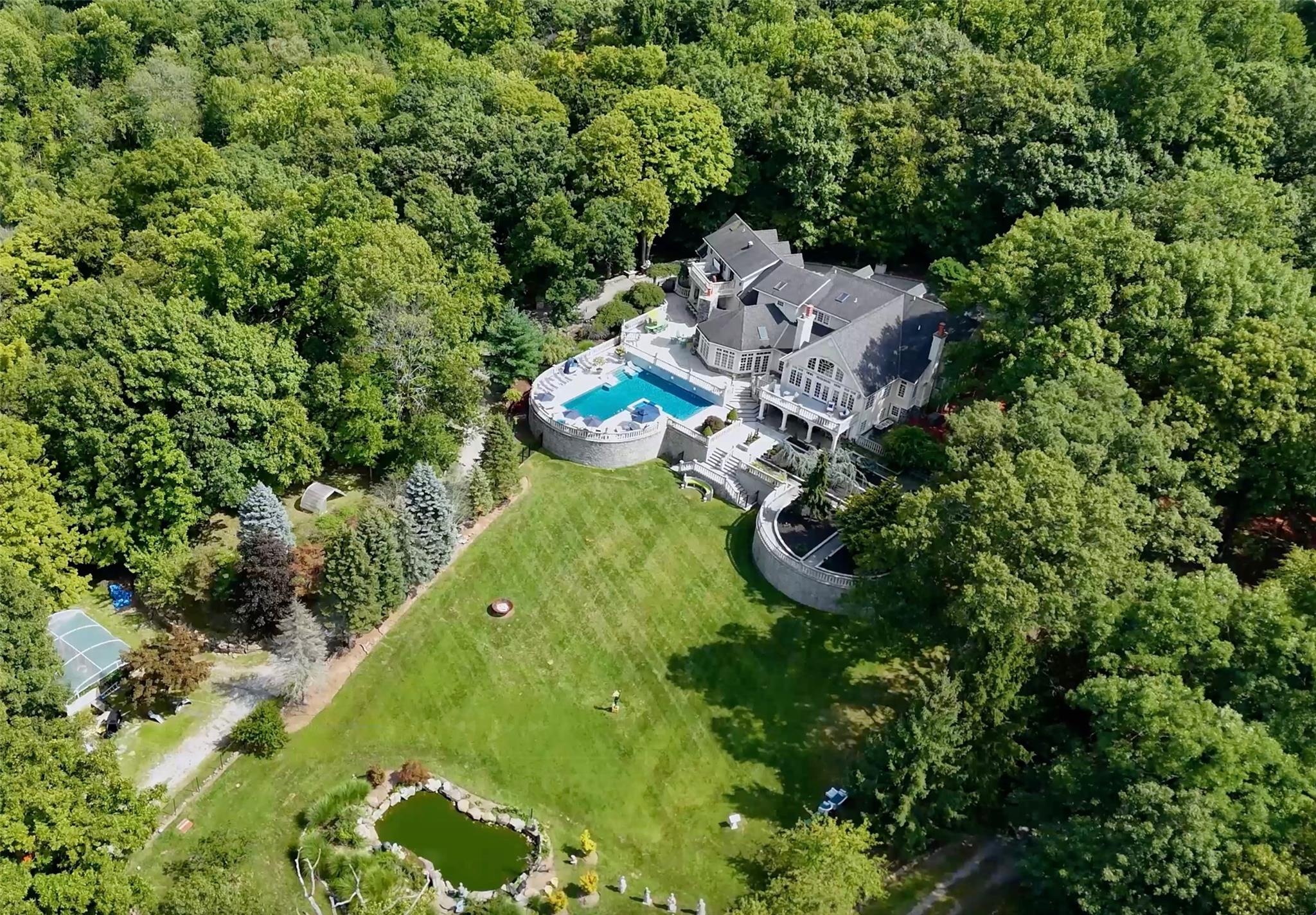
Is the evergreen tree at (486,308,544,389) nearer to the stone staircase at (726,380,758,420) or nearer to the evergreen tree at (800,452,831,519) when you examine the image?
the stone staircase at (726,380,758,420)

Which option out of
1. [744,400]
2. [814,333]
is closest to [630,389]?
[744,400]

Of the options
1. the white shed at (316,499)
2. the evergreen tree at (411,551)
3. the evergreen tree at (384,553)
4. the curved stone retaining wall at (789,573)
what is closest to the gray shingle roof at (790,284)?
the curved stone retaining wall at (789,573)

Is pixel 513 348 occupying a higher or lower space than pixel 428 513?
higher

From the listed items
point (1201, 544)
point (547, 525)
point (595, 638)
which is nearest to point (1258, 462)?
point (1201, 544)

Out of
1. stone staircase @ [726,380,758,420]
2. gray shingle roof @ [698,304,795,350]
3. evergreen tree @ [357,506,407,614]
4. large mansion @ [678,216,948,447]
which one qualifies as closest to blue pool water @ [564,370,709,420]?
stone staircase @ [726,380,758,420]

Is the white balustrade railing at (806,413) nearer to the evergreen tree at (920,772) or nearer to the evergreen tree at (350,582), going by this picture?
the evergreen tree at (920,772)

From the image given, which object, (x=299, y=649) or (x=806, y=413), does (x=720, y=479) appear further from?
(x=299, y=649)
